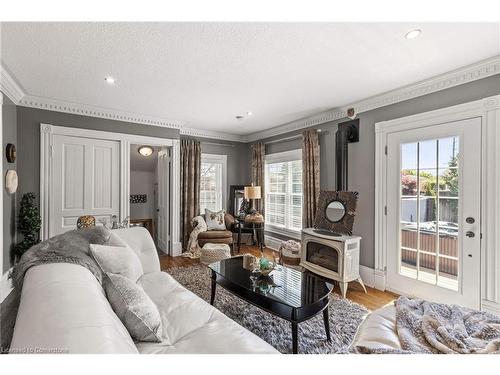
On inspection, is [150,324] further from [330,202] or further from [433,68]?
[433,68]

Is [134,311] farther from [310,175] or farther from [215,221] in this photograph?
[215,221]

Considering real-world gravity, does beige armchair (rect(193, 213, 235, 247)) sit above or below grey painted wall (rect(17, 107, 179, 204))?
below

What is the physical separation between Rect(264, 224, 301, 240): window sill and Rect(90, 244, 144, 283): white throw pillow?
3.11 meters

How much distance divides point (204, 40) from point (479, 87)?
256cm

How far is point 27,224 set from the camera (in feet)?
9.89

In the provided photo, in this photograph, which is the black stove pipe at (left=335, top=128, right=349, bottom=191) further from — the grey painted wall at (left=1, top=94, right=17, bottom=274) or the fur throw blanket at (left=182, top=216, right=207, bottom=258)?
the grey painted wall at (left=1, top=94, right=17, bottom=274)

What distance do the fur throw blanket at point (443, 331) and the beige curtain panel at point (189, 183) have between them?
380 cm

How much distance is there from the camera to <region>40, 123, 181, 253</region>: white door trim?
3.26m

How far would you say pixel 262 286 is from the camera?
1968mm

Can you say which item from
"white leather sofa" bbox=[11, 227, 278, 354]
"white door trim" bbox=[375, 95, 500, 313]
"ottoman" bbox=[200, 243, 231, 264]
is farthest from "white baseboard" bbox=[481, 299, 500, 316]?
"ottoman" bbox=[200, 243, 231, 264]

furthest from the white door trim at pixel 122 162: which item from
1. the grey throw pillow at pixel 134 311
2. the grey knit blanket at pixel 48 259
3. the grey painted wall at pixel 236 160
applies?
the grey throw pillow at pixel 134 311

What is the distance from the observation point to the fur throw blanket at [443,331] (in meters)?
1.13

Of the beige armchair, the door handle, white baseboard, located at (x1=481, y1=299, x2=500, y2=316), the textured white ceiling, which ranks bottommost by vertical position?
white baseboard, located at (x1=481, y1=299, x2=500, y2=316)
